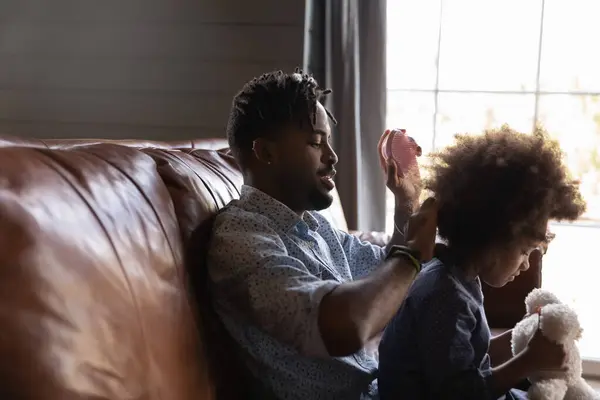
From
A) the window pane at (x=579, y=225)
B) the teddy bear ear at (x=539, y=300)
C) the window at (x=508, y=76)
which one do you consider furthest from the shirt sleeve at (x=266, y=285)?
the window pane at (x=579, y=225)

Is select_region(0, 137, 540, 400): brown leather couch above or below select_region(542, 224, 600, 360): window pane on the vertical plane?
above

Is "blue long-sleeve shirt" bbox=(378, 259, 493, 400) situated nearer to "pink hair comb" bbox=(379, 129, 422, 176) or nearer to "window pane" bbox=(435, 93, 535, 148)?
"pink hair comb" bbox=(379, 129, 422, 176)

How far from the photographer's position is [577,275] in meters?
2.85

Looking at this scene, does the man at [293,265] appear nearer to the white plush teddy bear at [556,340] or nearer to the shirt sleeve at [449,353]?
the shirt sleeve at [449,353]

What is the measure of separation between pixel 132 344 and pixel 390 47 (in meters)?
2.12

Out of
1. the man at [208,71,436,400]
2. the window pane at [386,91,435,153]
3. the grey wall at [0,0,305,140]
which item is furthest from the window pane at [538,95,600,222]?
the man at [208,71,436,400]

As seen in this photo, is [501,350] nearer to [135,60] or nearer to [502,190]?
[502,190]

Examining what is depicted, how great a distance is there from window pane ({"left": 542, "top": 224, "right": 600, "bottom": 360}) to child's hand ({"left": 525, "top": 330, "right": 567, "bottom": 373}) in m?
1.69

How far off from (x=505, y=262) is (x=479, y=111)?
1597 millimetres

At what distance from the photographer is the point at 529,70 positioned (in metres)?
2.65

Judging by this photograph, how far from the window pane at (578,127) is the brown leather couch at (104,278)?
1843 millimetres

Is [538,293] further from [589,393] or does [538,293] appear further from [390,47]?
[390,47]

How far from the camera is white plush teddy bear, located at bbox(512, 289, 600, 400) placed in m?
1.23

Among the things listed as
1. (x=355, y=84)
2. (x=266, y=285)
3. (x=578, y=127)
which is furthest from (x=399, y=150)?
(x=578, y=127)
